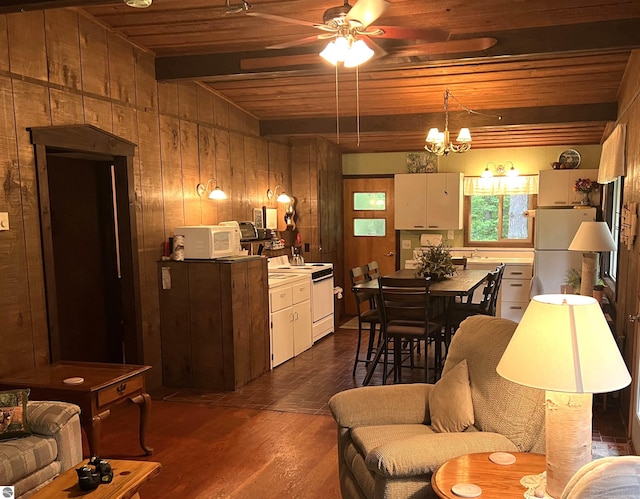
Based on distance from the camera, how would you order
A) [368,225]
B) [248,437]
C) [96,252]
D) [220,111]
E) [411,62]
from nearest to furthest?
[248,437]
[411,62]
[96,252]
[220,111]
[368,225]

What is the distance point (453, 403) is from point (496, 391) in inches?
7.8

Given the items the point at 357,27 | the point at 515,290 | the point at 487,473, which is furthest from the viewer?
the point at 515,290

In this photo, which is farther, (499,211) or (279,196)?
(499,211)

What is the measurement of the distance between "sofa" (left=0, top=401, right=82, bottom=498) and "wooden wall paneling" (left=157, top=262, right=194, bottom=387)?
196 centimetres

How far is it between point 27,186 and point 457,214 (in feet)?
18.1

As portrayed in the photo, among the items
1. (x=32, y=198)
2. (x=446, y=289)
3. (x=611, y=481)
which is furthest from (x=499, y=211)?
(x=611, y=481)

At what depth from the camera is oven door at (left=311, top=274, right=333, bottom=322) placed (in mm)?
6457

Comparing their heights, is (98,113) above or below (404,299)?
above

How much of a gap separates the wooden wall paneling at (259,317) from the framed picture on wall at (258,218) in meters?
1.35

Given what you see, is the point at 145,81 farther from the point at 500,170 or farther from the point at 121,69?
the point at 500,170

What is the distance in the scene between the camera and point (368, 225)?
327 inches

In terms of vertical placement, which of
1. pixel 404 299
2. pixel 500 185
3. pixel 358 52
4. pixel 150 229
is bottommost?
pixel 404 299

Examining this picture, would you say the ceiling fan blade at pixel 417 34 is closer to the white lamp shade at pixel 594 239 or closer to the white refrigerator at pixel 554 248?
the white lamp shade at pixel 594 239

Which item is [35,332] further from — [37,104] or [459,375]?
[459,375]
